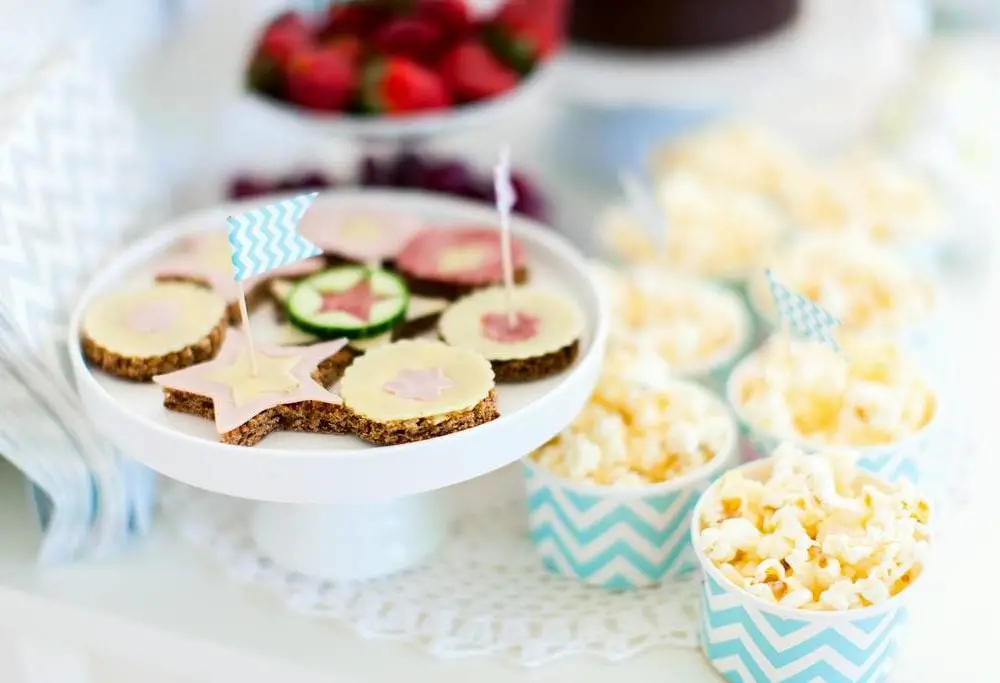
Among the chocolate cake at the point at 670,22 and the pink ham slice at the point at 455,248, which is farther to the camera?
the chocolate cake at the point at 670,22

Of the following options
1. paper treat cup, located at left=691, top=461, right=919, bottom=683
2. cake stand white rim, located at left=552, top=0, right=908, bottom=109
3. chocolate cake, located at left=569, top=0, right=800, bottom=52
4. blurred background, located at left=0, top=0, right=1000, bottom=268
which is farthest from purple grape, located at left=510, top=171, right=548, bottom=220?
paper treat cup, located at left=691, top=461, right=919, bottom=683

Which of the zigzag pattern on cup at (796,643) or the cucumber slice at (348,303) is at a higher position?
the cucumber slice at (348,303)

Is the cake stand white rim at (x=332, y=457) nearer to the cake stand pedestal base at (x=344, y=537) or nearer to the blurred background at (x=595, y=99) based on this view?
the cake stand pedestal base at (x=344, y=537)

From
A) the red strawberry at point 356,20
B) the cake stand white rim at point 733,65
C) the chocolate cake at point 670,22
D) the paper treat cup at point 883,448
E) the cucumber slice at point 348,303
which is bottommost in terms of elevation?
the paper treat cup at point 883,448

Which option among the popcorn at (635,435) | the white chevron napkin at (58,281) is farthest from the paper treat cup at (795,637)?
the white chevron napkin at (58,281)

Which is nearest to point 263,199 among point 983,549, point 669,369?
point 669,369

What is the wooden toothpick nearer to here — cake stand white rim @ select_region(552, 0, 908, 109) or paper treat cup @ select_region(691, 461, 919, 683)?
paper treat cup @ select_region(691, 461, 919, 683)

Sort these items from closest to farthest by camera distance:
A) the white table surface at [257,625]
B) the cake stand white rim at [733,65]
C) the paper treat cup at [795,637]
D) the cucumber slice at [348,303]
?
the paper treat cup at [795,637] → the white table surface at [257,625] → the cucumber slice at [348,303] → the cake stand white rim at [733,65]

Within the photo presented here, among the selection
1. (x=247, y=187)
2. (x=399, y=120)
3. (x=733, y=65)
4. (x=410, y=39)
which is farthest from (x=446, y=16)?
(x=733, y=65)

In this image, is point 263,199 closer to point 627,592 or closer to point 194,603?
point 194,603
